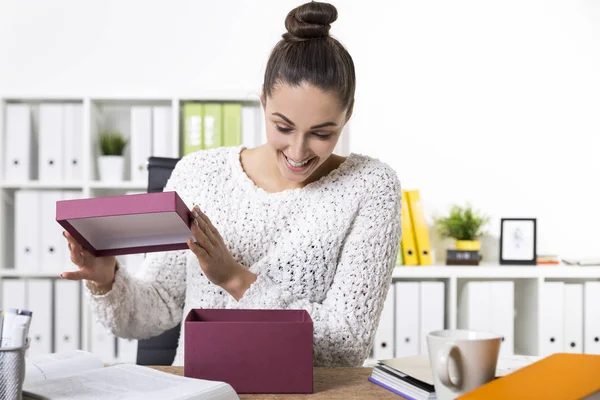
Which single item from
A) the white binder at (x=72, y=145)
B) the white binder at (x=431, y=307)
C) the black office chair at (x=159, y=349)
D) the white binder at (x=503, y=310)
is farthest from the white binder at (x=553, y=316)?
the white binder at (x=72, y=145)

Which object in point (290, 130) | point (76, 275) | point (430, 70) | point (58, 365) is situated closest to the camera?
point (58, 365)

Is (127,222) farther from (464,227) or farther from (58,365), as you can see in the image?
(464,227)

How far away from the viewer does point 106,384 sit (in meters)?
0.77

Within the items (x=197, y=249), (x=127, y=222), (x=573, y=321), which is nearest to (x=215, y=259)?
(x=197, y=249)

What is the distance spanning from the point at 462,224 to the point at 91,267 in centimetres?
178

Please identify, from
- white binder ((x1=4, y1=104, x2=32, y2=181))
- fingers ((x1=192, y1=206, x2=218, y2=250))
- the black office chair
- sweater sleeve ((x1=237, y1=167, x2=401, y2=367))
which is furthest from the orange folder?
white binder ((x1=4, y1=104, x2=32, y2=181))

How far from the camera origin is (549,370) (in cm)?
70

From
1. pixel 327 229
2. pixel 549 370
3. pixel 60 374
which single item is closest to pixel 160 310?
pixel 327 229

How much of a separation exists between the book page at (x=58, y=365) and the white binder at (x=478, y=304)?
1864 millimetres

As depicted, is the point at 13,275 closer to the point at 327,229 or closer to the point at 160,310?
the point at 160,310

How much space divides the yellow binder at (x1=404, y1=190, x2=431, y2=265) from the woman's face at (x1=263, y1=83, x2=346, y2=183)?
52.2 inches

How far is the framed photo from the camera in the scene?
256 cm

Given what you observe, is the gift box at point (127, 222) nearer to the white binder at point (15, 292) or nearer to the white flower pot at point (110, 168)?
the white flower pot at point (110, 168)

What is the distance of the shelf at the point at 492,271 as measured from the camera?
2.46 meters
